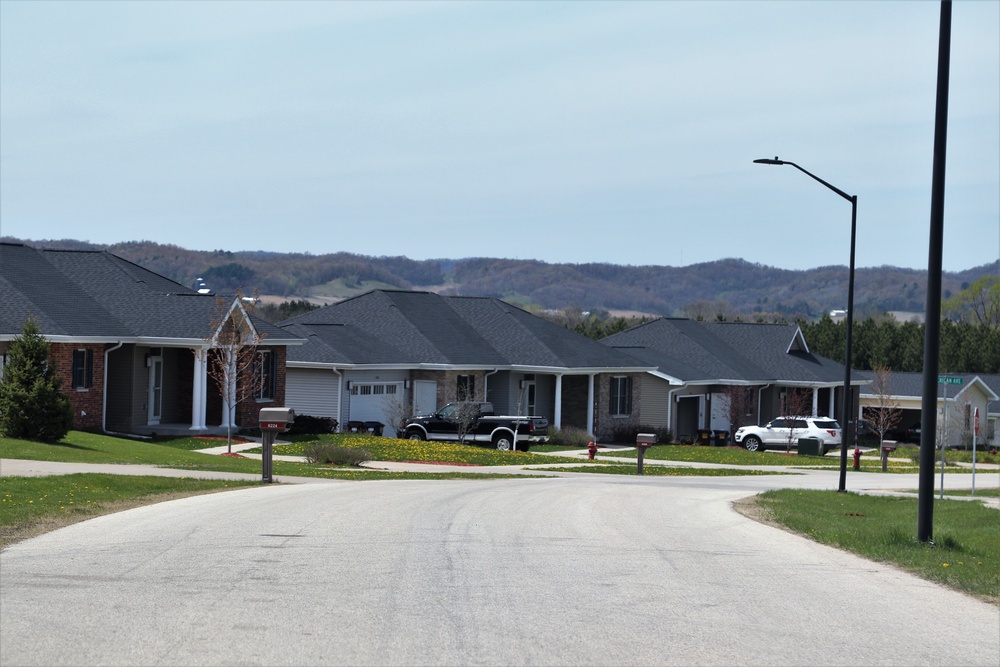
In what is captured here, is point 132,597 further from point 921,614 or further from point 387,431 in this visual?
point 387,431

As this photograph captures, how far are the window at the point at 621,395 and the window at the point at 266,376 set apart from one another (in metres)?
17.3

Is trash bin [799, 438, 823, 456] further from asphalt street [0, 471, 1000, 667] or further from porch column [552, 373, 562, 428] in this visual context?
asphalt street [0, 471, 1000, 667]

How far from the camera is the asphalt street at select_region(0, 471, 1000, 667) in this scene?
27.4 feet

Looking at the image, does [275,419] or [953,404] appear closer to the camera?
[275,419]

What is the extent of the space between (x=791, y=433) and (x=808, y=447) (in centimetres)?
173

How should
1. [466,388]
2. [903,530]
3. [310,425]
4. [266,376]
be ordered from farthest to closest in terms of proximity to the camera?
[466,388] → [266,376] → [310,425] → [903,530]

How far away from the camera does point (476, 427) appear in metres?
43.4

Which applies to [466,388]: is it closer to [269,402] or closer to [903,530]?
[269,402]

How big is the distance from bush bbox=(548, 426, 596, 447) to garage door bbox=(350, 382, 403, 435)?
6.64m

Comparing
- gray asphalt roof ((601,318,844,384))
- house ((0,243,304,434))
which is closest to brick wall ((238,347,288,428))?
Result: house ((0,243,304,434))

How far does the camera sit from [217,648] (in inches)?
320

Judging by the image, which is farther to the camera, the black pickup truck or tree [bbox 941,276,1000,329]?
tree [bbox 941,276,1000,329]

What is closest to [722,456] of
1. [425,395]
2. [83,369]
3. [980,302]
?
[425,395]

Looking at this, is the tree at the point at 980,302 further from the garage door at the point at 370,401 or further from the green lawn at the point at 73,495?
the green lawn at the point at 73,495
